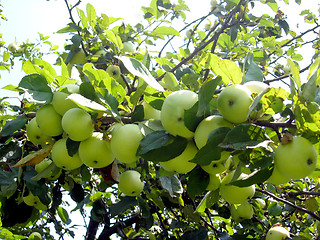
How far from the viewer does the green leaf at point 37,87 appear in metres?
1.17

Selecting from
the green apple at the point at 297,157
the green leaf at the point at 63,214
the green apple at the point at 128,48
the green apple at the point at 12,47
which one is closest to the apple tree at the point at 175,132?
the green apple at the point at 297,157

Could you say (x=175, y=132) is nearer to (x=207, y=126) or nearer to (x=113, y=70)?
(x=207, y=126)

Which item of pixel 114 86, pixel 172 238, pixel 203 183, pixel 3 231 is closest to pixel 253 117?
pixel 203 183

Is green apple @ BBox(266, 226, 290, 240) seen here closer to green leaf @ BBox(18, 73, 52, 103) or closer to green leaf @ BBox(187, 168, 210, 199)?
green leaf @ BBox(187, 168, 210, 199)

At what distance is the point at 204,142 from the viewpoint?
33.3 inches

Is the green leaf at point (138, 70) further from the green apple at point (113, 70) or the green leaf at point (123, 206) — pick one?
the green leaf at point (123, 206)

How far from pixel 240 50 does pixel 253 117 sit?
1.83 m

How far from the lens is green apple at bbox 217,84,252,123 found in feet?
2.70

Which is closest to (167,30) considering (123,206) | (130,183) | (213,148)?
(130,183)

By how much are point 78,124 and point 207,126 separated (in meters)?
0.48

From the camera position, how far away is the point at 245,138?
792 millimetres

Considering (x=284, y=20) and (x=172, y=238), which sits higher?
(x=284, y=20)

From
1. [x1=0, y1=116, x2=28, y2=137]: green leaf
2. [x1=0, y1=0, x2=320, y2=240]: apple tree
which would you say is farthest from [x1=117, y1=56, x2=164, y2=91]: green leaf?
[x1=0, y1=116, x2=28, y2=137]: green leaf

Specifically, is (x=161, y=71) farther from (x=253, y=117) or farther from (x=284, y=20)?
(x=284, y=20)
